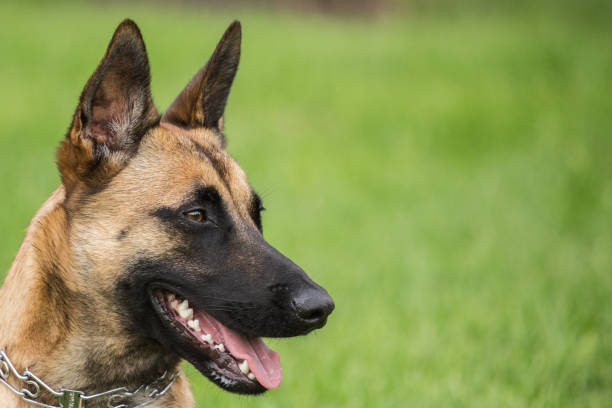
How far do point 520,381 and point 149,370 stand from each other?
105 inches

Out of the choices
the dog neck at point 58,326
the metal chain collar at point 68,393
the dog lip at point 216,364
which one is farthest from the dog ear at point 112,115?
the metal chain collar at point 68,393

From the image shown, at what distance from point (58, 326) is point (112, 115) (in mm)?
972

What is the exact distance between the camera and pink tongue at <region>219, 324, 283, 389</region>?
282cm

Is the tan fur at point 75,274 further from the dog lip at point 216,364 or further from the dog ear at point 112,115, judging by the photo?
the dog lip at point 216,364

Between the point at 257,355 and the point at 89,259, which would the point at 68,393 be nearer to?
the point at 89,259

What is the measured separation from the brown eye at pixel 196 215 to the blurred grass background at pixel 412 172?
164 centimetres

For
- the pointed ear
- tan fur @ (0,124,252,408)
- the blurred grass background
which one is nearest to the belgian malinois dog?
tan fur @ (0,124,252,408)

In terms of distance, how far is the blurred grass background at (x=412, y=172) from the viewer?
4.73 m

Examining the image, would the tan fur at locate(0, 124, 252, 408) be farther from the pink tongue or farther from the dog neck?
the pink tongue

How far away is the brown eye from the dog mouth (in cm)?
34

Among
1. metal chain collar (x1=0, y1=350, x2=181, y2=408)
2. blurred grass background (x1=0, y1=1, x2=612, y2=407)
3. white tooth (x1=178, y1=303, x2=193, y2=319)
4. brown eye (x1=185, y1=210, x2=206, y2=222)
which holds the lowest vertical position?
blurred grass background (x1=0, y1=1, x2=612, y2=407)

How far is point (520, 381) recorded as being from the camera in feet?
14.6

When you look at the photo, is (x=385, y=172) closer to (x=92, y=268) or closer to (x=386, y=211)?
(x=386, y=211)

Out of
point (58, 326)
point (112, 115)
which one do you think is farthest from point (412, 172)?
point (58, 326)
